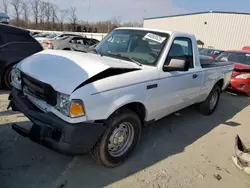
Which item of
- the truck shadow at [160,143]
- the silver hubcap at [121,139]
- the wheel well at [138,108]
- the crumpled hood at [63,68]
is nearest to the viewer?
the crumpled hood at [63,68]

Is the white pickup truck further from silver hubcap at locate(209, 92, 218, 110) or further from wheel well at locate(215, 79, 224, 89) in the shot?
wheel well at locate(215, 79, 224, 89)

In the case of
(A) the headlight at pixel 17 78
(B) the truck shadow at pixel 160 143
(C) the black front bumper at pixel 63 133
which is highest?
(A) the headlight at pixel 17 78

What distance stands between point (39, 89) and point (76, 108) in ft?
2.24

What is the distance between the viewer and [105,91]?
282cm

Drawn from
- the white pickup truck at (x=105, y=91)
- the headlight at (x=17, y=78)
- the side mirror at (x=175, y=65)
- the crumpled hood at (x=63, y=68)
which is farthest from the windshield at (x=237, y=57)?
the headlight at (x=17, y=78)

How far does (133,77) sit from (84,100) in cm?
85

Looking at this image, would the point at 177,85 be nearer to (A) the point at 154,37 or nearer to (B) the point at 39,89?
(A) the point at 154,37

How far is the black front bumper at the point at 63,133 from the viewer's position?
2.63 meters

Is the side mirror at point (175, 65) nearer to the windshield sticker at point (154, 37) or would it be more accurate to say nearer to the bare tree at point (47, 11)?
the windshield sticker at point (154, 37)

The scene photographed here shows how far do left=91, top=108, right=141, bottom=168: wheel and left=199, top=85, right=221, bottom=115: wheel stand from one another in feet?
9.57

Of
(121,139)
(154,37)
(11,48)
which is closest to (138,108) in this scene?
(121,139)

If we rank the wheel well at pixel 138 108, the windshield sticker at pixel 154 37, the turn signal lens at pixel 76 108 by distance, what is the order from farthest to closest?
the windshield sticker at pixel 154 37 < the wheel well at pixel 138 108 < the turn signal lens at pixel 76 108

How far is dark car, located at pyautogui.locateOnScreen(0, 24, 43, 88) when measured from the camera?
6.06 m

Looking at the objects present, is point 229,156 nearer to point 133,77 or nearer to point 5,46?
point 133,77
